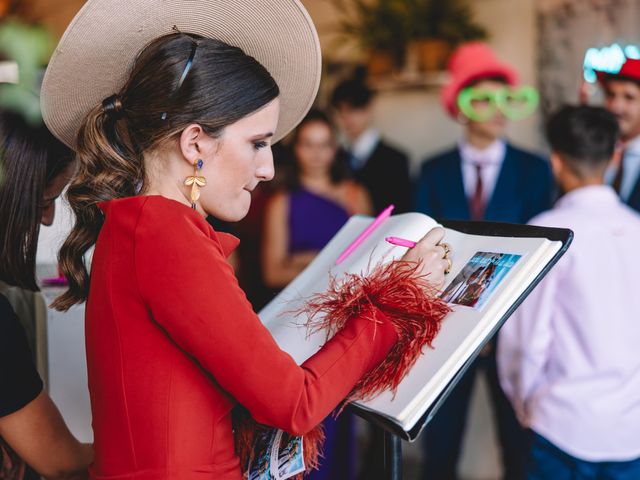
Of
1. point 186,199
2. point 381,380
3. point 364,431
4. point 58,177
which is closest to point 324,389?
point 381,380

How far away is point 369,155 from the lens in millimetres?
3170

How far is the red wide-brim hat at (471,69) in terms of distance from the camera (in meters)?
2.70

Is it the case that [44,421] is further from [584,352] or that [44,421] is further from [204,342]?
[584,352]

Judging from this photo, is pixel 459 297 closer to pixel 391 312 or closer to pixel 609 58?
pixel 391 312

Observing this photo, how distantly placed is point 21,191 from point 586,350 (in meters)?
1.28

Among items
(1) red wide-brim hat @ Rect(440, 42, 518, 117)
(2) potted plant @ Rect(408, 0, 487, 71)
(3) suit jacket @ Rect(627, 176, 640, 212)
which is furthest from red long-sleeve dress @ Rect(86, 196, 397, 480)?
(2) potted plant @ Rect(408, 0, 487, 71)

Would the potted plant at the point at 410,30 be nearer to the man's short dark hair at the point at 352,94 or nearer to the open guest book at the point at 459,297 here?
the man's short dark hair at the point at 352,94

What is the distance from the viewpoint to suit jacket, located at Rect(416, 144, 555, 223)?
8.50ft

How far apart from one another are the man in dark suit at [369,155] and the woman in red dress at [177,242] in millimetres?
1867

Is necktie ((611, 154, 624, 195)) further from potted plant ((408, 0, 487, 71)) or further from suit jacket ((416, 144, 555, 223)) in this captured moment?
potted plant ((408, 0, 487, 71))

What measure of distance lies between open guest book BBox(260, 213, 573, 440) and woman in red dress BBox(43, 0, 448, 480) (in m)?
0.06

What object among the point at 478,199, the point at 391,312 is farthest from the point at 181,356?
the point at 478,199

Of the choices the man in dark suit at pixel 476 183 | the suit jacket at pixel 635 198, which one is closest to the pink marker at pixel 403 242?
the suit jacket at pixel 635 198

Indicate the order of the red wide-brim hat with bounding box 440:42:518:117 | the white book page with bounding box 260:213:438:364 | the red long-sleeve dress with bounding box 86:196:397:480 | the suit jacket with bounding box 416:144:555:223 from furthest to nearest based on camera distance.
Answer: the red wide-brim hat with bounding box 440:42:518:117
the suit jacket with bounding box 416:144:555:223
the white book page with bounding box 260:213:438:364
the red long-sleeve dress with bounding box 86:196:397:480
